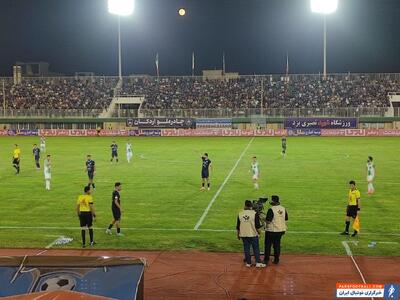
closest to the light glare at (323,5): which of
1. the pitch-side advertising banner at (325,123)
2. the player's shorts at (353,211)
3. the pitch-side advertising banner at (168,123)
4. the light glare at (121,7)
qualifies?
the pitch-side advertising banner at (325,123)

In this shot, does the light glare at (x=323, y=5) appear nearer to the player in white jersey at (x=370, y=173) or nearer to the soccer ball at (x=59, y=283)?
the player in white jersey at (x=370, y=173)

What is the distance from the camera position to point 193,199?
880 inches

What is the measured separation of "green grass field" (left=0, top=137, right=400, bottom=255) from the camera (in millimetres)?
15594

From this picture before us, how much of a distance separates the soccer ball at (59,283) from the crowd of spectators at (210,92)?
69.6m

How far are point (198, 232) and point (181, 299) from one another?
19.6 ft

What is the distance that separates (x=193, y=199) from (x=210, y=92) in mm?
59247

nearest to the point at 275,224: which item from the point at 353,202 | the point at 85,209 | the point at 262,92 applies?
the point at 353,202

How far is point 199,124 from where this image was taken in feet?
222

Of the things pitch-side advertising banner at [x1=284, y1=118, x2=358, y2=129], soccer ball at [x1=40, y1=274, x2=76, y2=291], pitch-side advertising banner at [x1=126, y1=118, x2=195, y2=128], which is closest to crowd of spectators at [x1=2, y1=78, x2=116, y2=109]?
pitch-side advertising banner at [x1=126, y1=118, x2=195, y2=128]

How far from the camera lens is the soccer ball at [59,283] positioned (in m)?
5.34

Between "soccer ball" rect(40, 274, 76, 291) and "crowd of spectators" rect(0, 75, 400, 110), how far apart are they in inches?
2739

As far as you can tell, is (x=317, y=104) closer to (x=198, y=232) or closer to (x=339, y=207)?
(x=339, y=207)

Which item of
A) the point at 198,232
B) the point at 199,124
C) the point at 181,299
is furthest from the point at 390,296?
the point at 199,124

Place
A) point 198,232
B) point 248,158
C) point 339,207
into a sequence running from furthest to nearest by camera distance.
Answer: point 248,158, point 339,207, point 198,232
